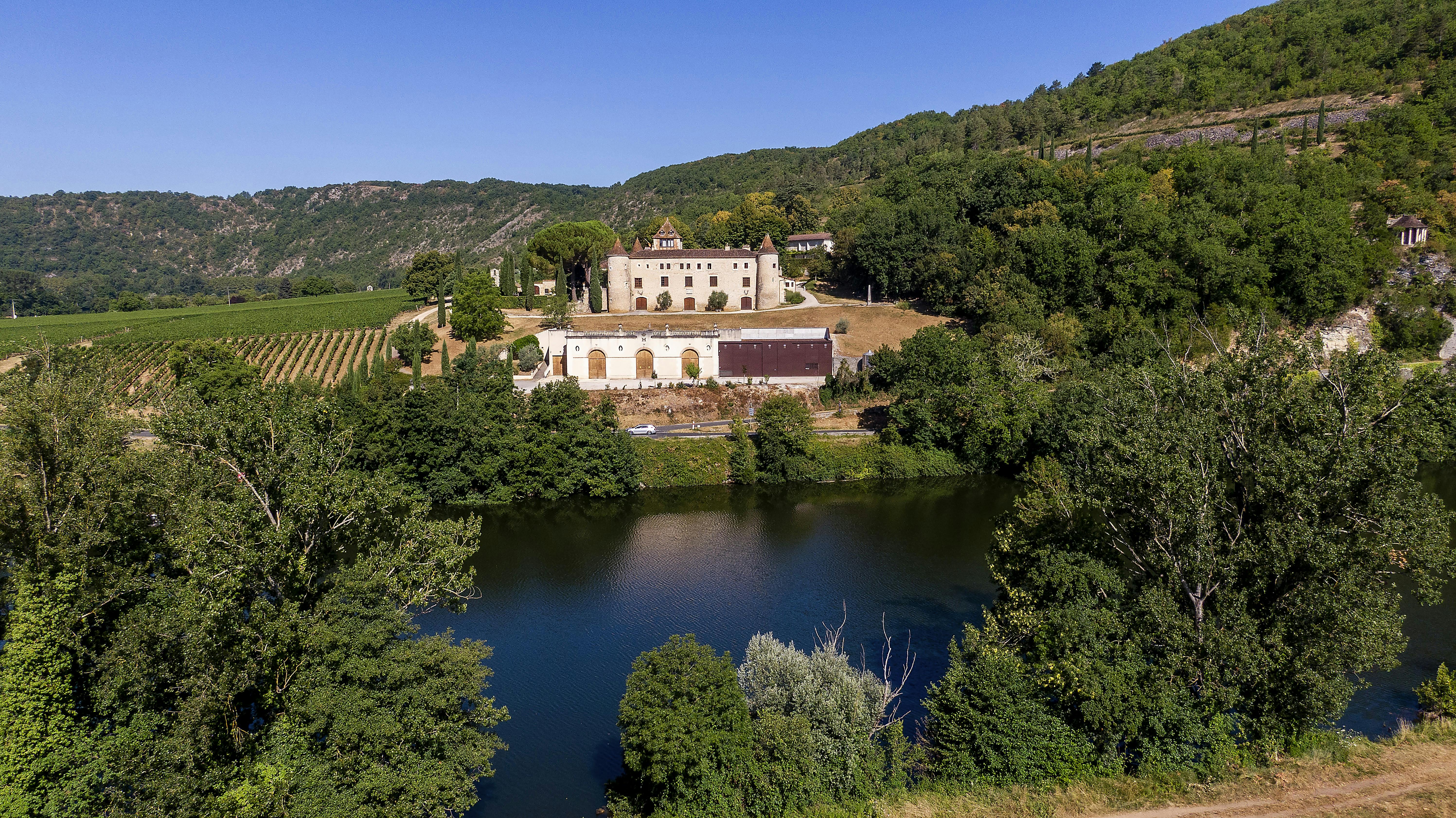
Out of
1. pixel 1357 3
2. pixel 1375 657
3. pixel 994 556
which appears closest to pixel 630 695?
pixel 994 556

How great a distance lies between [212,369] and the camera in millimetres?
43594

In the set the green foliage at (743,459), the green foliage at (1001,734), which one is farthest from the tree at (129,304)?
the green foliage at (1001,734)

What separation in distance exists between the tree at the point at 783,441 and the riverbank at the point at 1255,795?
84.0 ft

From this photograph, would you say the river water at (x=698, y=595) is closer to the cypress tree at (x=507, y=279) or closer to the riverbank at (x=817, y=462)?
the riverbank at (x=817, y=462)

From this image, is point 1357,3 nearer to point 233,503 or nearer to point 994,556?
point 994,556

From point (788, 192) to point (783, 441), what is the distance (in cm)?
5146

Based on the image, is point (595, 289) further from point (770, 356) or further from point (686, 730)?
point (686, 730)

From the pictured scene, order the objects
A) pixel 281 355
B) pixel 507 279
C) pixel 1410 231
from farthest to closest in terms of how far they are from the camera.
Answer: pixel 507 279, pixel 281 355, pixel 1410 231

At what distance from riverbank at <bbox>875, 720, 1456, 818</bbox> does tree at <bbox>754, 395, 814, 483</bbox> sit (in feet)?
84.0

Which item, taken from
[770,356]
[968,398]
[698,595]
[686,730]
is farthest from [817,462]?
[686,730]

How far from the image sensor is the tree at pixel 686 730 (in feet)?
48.2

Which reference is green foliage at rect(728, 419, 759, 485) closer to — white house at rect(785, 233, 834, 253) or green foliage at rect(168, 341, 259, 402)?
green foliage at rect(168, 341, 259, 402)

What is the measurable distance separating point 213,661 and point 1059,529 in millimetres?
17636

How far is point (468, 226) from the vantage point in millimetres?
167500
